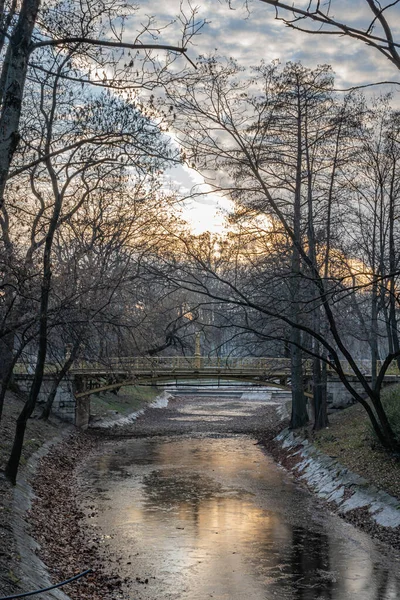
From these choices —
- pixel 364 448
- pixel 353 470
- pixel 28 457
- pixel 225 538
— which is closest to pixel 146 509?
pixel 225 538

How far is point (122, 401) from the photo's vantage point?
50938 millimetres

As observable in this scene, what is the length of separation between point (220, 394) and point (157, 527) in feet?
183

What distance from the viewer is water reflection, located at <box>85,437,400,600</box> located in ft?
37.1

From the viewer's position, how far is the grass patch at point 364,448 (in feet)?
56.0

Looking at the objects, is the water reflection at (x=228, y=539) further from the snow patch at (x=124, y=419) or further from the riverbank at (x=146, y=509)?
the snow patch at (x=124, y=419)

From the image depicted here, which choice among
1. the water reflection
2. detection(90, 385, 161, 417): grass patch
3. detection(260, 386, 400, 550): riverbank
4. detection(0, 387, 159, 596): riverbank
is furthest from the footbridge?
the water reflection

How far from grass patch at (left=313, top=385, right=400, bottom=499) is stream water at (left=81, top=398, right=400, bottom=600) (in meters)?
1.59

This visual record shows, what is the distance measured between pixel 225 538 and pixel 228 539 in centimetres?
11

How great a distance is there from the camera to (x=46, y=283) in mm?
13617

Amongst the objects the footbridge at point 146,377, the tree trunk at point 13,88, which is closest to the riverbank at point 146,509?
the footbridge at point 146,377

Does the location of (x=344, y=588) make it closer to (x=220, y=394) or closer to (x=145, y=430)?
(x=145, y=430)

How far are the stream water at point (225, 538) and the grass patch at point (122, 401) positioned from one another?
1816 cm

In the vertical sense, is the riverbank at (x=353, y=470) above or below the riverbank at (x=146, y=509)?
above

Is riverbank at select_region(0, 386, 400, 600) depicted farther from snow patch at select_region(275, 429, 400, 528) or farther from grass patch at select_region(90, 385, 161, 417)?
grass patch at select_region(90, 385, 161, 417)
